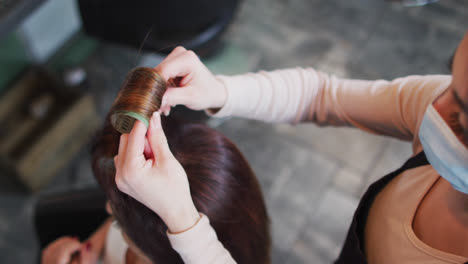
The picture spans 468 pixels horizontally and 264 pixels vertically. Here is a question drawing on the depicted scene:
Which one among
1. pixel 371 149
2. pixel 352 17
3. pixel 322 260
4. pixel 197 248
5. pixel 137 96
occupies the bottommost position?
pixel 322 260

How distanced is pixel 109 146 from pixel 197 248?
0.28 meters

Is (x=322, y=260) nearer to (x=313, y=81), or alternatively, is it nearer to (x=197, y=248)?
(x=313, y=81)

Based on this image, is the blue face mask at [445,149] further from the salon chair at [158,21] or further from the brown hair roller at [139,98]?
the salon chair at [158,21]

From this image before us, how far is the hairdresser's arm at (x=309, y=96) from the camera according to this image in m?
0.69

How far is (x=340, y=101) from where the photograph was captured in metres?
0.81

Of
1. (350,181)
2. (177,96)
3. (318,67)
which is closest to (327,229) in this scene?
(350,181)

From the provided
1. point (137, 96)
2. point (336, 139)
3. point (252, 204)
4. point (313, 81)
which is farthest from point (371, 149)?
point (137, 96)

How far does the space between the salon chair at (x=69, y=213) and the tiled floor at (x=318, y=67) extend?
2.27 ft

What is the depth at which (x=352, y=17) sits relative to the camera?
2.26m

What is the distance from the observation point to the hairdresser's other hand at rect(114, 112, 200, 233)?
1.76ft

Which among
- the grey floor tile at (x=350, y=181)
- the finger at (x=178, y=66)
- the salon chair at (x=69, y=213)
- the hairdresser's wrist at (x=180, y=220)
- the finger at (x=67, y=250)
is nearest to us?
the hairdresser's wrist at (x=180, y=220)

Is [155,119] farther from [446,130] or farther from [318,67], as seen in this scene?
[318,67]

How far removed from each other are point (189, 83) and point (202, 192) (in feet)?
0.68

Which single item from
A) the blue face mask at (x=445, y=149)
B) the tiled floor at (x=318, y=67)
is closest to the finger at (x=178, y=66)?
the blue face mask at (x=445, y=149)
